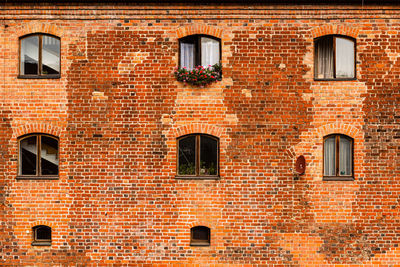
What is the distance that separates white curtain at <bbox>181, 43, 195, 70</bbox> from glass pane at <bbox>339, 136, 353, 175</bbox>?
4833 mm

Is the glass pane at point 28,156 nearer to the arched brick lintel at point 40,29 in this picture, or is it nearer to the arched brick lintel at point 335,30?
the arched brick lintel at point 40,29

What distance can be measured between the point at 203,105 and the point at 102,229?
453cm

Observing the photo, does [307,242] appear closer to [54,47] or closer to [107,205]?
[107,205]

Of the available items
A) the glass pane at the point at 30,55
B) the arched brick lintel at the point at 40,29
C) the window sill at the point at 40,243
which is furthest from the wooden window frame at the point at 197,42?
the window sill at the point at 40,243

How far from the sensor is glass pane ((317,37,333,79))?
9.40 meters

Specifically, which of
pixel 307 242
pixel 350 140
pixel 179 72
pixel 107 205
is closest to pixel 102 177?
pixel 107 205

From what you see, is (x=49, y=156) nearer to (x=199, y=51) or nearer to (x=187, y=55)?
(x=187, y=55)

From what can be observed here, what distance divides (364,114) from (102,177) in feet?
25.0

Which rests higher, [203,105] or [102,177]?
[203,105]

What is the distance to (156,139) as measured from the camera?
30.5 ft

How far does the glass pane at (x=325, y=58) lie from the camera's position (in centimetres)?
940

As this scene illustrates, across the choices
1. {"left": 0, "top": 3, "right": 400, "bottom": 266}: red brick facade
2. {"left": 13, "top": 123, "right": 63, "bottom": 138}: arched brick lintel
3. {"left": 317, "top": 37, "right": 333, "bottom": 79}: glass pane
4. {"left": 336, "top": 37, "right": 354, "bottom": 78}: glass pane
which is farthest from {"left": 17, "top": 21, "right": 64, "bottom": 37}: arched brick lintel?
{"left": 336, "top": 37, "right": 354, "bottom": 78}: glass pane

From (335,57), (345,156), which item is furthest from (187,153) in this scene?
(335,57)

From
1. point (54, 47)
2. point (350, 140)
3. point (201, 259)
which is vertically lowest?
point (201, 259)
